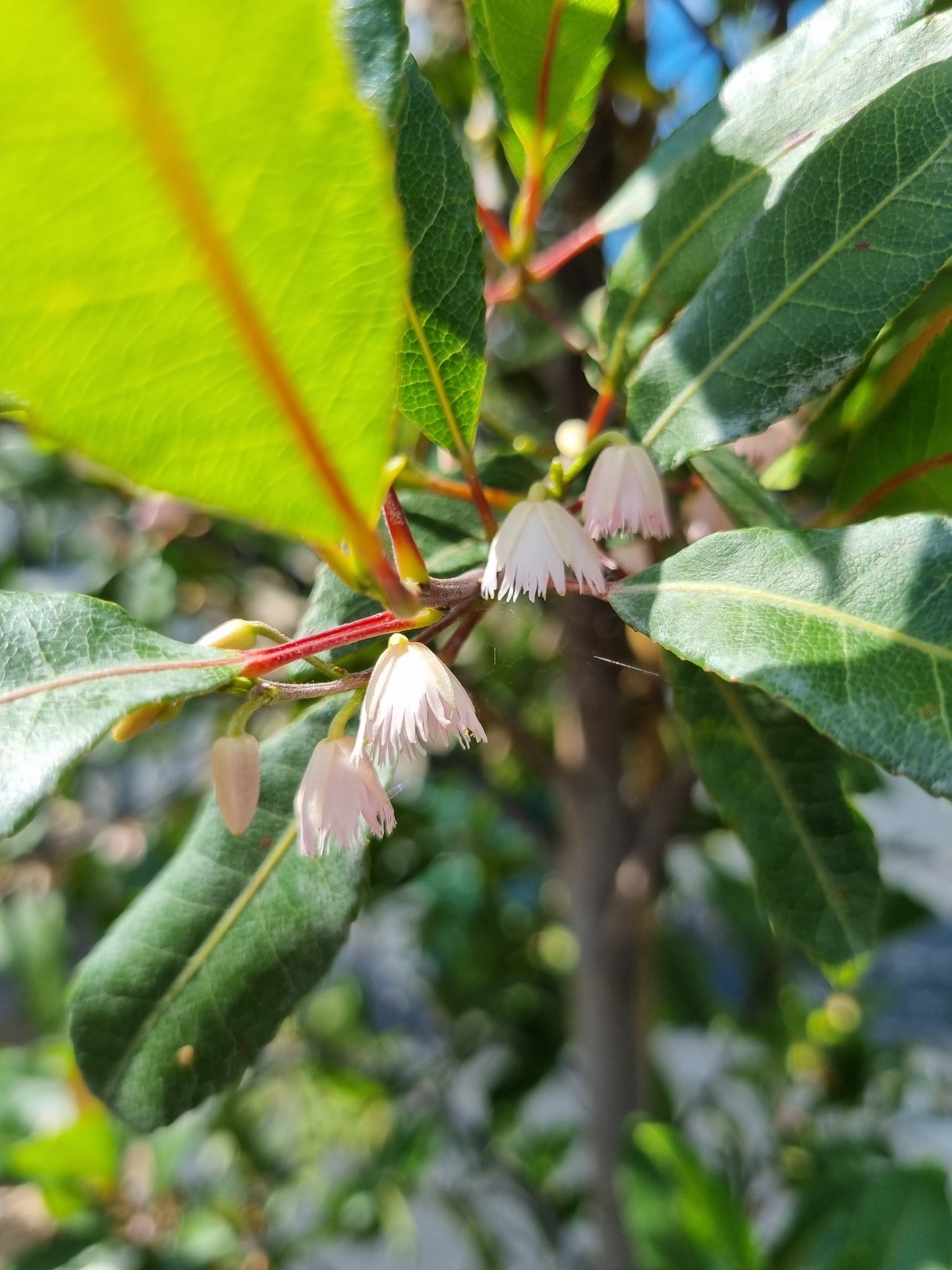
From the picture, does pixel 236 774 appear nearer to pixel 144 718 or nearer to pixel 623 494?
pixel 144 718

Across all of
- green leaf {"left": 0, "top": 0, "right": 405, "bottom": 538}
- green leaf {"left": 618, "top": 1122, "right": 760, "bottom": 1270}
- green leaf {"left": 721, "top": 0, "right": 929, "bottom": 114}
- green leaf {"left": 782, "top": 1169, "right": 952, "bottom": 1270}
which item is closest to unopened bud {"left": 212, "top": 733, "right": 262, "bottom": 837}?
green leaf {"left": 0, "top": 0, "right": 405, "bottom": 538}

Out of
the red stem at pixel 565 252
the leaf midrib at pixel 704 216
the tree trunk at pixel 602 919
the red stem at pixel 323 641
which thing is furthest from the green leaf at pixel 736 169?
the tree trunk at pixel 602 919

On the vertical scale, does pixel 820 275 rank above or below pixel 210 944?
above

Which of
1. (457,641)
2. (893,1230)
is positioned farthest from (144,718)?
(893,1230)

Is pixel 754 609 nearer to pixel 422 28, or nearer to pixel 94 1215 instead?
pixel 422 28

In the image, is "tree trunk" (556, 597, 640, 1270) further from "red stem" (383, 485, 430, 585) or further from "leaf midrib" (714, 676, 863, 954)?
"red stem" (383, 485, 430, 585)

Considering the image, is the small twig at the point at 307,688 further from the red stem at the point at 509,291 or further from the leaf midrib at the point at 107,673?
the red stem at the point at 509,291

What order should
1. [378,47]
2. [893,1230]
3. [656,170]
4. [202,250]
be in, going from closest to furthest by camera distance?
[202,250]
[378,47]
[656,170]
[893,1230]
